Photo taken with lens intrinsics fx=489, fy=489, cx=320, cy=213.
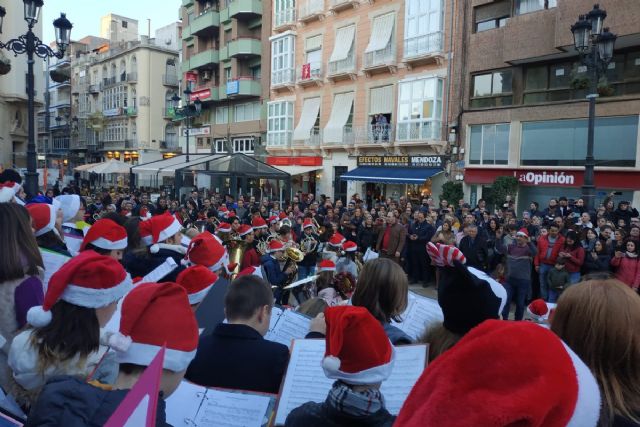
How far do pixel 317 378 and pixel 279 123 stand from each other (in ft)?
99.7

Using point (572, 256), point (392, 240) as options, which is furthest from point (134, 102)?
point (572, 256)

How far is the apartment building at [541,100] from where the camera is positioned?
55.8 ft

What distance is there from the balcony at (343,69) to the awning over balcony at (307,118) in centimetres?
210

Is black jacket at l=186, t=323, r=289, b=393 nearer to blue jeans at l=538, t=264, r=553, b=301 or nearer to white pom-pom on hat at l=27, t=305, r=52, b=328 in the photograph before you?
white pom-pom on hat at l=27, t=305, r=52, b=328

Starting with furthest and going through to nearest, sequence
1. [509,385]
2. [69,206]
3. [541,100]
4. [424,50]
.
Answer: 1. [424,50]
2. [541,100]
3. [69,206]
4. [509,385]

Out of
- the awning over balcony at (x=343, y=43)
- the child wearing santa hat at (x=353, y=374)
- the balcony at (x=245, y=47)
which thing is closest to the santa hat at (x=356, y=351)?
the child wearing santa hat at (x=353, y=374)

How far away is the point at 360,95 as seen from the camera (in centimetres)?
2680

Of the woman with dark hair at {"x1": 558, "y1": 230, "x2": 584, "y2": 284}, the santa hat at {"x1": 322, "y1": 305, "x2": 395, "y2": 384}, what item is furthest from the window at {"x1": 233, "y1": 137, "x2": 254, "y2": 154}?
A: the santa hat at {"x1": 322, "y1": 305, "x2": 395, "y2": 384}

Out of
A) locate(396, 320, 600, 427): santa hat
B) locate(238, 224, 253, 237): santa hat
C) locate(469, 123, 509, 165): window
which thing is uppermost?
locate(469, 123, 509, 165): window

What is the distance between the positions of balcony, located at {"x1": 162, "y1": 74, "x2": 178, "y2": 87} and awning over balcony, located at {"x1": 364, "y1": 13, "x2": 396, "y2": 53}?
3092 centimetres

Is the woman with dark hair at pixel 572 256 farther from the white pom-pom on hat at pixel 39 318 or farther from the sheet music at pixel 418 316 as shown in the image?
the white pom-pom on hat at pixel 39 318

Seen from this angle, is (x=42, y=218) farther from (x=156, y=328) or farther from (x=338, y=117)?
(x=338, y=117)

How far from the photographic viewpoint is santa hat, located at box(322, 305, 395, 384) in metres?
1.88

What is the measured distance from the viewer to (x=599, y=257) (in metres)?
8.87
